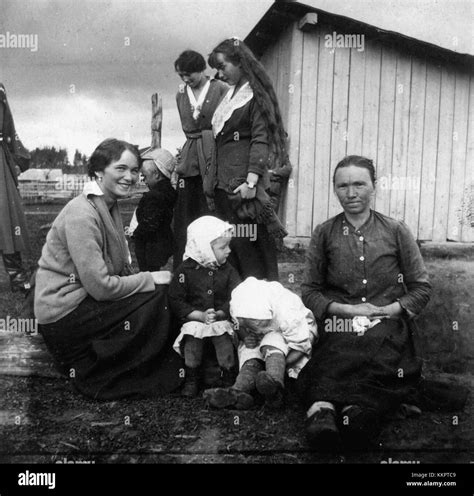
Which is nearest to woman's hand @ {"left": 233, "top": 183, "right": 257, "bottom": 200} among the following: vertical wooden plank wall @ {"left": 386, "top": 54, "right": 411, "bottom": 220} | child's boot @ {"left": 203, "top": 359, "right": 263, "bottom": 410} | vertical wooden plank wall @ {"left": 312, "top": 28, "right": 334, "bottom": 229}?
child's boot @ {"left": 203, "top": 359, "right": 263, "bottom": 410}

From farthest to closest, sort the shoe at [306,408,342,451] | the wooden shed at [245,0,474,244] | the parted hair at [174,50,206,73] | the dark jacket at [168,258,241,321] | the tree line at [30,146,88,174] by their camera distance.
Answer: the tree line at [30,146,88,174]
the wooden shed at [245,0,474,244]
the parted hair at [174,50,206,73]
the dark jacket at [168,258,241,321]
the shoe at [306,408,342,451]

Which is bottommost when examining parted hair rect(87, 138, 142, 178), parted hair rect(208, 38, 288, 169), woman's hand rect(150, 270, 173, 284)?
woman's hand rect(150, 270, 173, 284)

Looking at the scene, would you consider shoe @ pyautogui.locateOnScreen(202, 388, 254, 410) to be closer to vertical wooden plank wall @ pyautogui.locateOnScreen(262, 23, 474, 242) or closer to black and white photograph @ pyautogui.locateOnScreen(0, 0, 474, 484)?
black and white photograph @ pyautogui.locateOnScreen(0, 0, 474, 484)

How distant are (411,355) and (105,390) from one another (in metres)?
1.81

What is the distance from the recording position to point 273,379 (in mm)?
3453

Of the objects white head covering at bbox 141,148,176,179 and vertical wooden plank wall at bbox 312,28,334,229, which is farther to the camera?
vertical wooden plank wall at bbox 312,28,334,229

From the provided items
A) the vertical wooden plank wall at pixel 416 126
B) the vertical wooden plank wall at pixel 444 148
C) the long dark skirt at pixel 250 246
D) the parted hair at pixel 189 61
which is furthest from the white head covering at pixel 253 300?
the vertical wooden plank wall at pixel 444 148

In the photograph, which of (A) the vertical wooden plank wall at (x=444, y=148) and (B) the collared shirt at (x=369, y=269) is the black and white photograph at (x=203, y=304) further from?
(A) the vertical wooden plank wall at (x=444, y=148)

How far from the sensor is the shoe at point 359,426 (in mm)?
3008

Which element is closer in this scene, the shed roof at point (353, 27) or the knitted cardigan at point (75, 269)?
the knitted cardigan at point (75, 269)

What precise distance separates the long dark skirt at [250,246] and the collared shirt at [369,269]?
972 millimetres

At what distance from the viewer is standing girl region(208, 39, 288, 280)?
455 cm

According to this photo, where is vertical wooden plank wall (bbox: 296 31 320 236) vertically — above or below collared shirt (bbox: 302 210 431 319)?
above
